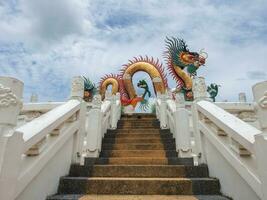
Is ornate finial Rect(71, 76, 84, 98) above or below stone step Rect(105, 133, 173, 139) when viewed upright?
above

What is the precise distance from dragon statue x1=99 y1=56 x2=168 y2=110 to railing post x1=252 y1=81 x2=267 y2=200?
9.68 meters

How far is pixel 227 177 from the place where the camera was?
8.29ft

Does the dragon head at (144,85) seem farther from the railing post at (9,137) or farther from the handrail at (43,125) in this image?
the railing post at (9,137)

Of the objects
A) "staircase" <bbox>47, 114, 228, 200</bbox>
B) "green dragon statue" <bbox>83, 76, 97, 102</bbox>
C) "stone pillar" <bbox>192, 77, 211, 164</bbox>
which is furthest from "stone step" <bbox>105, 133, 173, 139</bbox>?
"green dragon statue" <bbox>83, 76, 97, 102</bbox>

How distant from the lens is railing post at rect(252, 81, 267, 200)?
168 cm

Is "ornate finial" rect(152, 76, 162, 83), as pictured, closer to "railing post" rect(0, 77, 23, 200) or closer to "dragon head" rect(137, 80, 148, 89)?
"dragon head" rect(137, 80, 148, 89)

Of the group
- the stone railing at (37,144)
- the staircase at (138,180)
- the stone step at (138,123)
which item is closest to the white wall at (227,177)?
the staircase at (138,180)

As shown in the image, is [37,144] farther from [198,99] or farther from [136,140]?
[136,140]

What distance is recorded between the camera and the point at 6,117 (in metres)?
1.71

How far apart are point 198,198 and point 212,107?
3.72 feet

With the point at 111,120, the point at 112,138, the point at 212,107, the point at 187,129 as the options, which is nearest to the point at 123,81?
the point at 111,120

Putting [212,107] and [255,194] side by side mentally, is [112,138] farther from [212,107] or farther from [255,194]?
[255,194]

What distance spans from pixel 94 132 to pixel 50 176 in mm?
1706

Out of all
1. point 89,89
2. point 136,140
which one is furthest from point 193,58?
point 136,140
